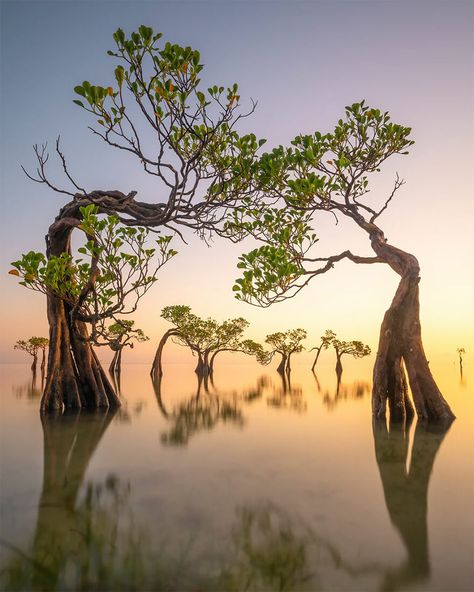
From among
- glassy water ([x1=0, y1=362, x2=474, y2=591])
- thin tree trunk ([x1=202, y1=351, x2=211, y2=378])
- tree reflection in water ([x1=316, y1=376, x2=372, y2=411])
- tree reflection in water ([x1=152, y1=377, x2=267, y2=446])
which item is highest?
thin tree trunk ([x1=202, y1=351, x2=211, y2=378])

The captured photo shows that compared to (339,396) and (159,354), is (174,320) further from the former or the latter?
(339,396)

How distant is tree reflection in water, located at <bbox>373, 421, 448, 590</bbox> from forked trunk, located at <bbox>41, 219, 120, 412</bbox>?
1039 centimetres

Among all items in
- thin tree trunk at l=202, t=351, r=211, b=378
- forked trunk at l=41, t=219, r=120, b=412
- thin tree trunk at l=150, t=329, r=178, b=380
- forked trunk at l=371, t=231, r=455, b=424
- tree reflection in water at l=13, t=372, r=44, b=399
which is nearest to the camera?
forked trunk at l=371, t=231, r=455, b=424

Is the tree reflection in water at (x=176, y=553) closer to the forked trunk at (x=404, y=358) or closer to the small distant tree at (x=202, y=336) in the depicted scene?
the forked trunk at (x=404, y=358)

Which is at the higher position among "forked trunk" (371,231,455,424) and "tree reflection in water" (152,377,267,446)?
"forked trunk" (371,231,455,424)

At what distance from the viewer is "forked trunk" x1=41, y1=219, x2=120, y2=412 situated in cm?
1358

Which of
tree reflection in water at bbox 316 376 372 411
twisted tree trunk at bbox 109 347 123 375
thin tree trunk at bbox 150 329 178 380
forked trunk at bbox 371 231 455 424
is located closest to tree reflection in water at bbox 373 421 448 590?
forked trunk at bbox 371 231 455 424

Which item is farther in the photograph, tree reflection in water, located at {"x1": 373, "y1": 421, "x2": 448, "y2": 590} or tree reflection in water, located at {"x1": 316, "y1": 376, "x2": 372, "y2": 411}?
tree reflection in water, located at {"x1": 316, "y1": 376, "x2": 372, "y2": 411}

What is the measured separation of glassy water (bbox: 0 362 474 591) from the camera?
329cm

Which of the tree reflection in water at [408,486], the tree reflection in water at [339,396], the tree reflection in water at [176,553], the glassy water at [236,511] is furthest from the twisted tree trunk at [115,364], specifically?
the tree reflection in water at [176,553]

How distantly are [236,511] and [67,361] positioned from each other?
36.3ft

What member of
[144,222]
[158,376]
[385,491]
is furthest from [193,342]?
[385,491]

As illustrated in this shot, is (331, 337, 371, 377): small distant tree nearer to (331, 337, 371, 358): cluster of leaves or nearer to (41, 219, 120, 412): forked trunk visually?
(331, 337, 371, 358): cluster of leaves

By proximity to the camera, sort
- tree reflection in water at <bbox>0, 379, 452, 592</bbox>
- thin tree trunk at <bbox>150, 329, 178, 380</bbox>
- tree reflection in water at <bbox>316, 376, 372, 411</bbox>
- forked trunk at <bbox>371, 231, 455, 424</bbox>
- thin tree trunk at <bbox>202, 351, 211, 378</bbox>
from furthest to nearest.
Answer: thin tree trunk at <bbox>202, 351, 211, 378</bbox> < thin tree trunk at <bbox>150, 329, 178, 380</bbox> < tree reflection in water at <bbox>316, 376, 372, 411</bbox> < forked trunk at <bbox>371, 231, 455, 424</bbox> < tree reflection in water at <bbox>0, 379, 452, 592</bbox>
